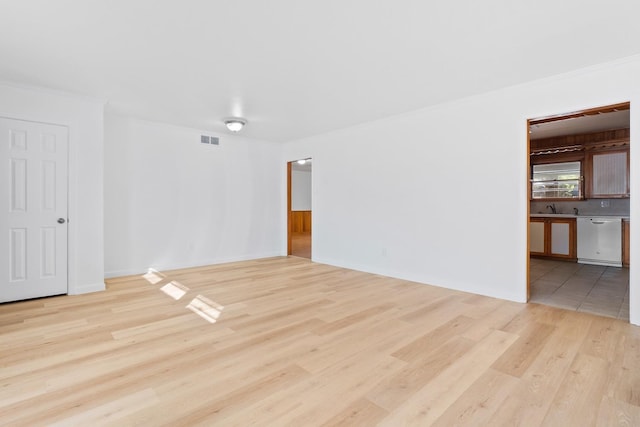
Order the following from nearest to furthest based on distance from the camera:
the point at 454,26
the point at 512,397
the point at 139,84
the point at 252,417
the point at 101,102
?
1. the point at 252,417
2. the point at 512,397
3. the point at 454,26
4. the point at 139,84
5. the point at 101,102

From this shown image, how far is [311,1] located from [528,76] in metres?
2.56

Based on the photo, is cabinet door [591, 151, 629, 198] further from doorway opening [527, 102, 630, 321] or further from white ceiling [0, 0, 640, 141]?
white ceiling [0, 0, 640, 141]

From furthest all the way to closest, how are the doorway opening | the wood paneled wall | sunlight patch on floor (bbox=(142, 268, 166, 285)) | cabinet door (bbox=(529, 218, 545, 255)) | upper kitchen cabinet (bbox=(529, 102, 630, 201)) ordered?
the wood paneled wall < cabinet door (bbox=(529, 218, 545, 255)) < upper kitchen cabinet (bbox=(529, 102, 630, 201)) < the doorway opening < sunlight patch on floor (bbox=(142, 268, 166, 285))

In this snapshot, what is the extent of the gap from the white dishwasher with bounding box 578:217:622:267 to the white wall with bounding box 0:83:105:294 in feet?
26.1

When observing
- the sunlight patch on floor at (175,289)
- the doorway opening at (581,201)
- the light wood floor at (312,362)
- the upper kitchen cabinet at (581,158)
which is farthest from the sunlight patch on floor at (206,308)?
the upper kitchen cabinet at (581,158)

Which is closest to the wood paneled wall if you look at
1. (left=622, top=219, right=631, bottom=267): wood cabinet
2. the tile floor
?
the tile floor

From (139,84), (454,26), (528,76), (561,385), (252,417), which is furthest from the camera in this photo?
(139,84)

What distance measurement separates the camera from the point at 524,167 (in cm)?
346

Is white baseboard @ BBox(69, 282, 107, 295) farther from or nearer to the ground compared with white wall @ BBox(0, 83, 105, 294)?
nearer to the ground

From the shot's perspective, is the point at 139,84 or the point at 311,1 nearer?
the point at 311,1

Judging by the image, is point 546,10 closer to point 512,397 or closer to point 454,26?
point 454,26

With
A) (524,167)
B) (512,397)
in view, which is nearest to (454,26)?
(524,167)

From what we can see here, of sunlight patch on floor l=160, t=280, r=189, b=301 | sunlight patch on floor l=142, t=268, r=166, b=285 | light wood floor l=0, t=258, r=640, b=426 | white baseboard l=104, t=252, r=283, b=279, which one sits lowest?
light wood floor l=0, t=258, r=640, b=426

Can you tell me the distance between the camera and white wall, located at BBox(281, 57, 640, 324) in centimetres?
319
